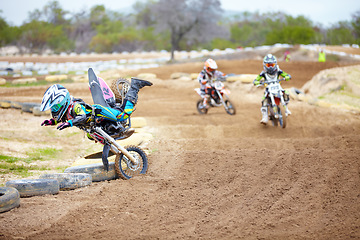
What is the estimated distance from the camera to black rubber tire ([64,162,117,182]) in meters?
7.30

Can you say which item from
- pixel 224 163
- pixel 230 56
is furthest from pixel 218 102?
pixel 230 56

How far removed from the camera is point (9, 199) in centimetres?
567

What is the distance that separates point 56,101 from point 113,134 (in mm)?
1280

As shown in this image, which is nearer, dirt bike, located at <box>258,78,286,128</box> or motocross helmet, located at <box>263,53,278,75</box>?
dirt bike, located at <box>258,78,286,128</box>

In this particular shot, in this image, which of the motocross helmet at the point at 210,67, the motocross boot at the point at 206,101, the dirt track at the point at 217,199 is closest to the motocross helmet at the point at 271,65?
the motocross helmet at the point at 210,67

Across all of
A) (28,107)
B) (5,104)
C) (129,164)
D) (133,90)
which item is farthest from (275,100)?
(5,104)

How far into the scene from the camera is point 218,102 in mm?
14914

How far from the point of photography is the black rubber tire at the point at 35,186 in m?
6.26

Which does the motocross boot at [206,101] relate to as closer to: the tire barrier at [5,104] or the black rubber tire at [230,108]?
the black rubber tire at [230,108]

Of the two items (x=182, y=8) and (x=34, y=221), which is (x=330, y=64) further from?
(x=34, y=221)

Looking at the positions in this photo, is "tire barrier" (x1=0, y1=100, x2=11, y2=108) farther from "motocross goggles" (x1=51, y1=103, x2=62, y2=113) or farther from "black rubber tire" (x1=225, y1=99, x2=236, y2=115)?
"motocross goggles" (x1=51, y1=103, x2=62, y2=113)

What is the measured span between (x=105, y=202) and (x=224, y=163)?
2864 millimetres

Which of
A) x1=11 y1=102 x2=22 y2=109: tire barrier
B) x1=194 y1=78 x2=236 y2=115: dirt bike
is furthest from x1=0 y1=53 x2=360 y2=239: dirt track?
x1=11 y1=102 x2=22 y2=109: tire barrier

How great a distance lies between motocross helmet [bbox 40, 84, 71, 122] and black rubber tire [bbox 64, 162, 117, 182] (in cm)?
106
